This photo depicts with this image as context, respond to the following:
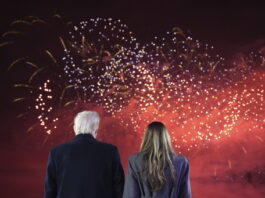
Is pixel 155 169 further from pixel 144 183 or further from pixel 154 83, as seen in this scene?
pixel 154 83

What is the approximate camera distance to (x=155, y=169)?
3.13 m

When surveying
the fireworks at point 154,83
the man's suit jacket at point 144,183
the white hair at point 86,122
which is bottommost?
the man's suit jacket at point 144,183

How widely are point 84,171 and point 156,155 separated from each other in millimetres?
476

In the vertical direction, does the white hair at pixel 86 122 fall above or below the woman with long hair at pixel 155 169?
above

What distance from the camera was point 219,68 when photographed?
31.0 ft

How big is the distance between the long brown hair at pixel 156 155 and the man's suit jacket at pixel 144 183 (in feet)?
0.11

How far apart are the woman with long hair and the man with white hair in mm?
113

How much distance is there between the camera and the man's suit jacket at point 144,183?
10.4 feet

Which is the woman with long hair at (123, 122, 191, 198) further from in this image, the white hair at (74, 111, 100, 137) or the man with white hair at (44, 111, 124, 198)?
the white hair at (74, 111, 100, 137)

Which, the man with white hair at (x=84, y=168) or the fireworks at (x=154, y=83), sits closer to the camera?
the man with white hair at (x=84, y=168)

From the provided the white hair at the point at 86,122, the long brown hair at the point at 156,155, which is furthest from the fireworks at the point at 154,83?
the long brown hair at the point at 156,155

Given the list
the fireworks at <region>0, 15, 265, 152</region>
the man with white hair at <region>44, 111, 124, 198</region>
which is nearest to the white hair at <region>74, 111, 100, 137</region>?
the man with white hair at <region>44, 111, 124, 198</region>

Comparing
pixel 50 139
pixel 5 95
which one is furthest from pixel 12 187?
pixel 5 95

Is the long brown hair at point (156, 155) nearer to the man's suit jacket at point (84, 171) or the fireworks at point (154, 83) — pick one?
the man's suit jacket at point (84, 171)
